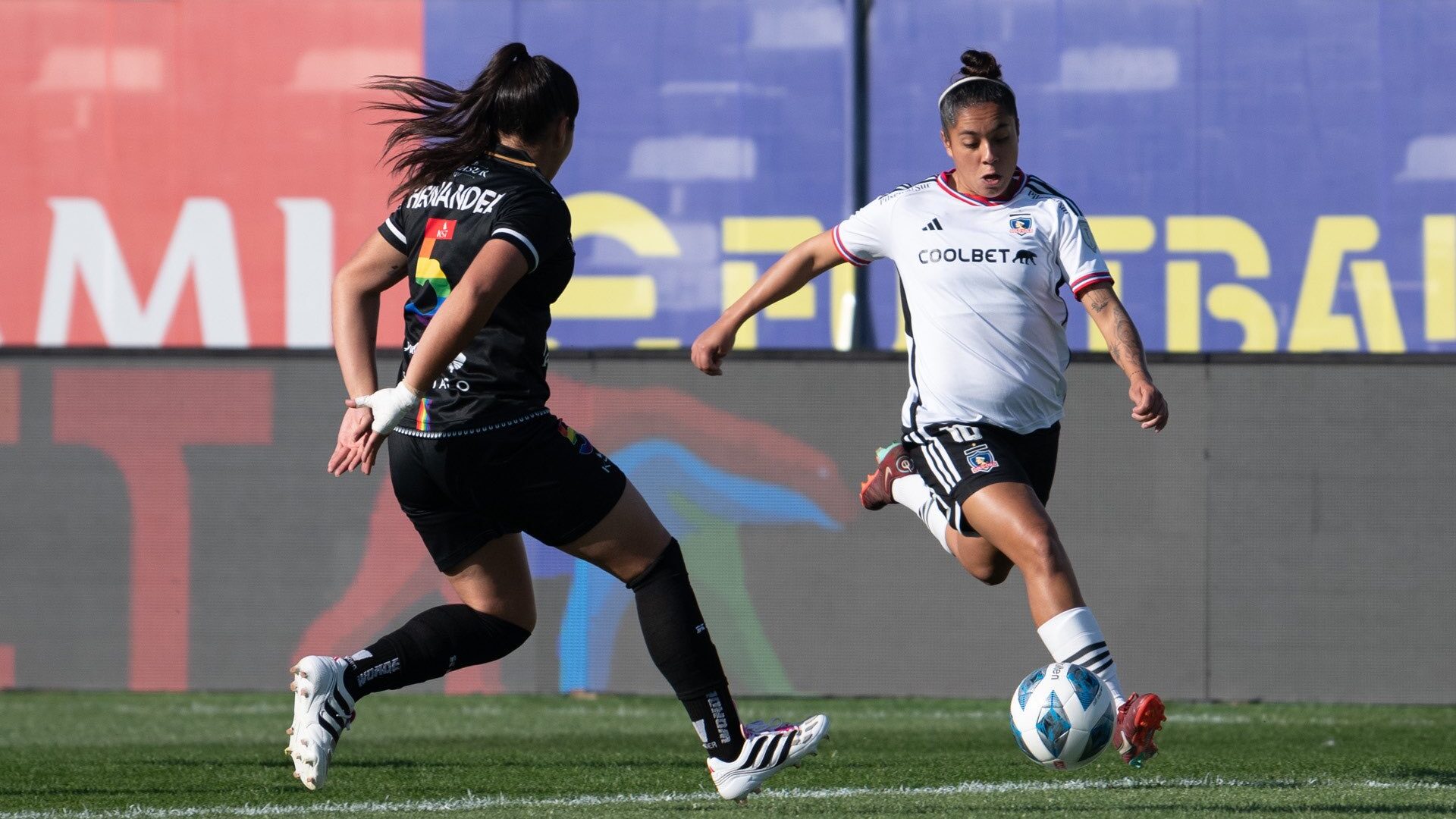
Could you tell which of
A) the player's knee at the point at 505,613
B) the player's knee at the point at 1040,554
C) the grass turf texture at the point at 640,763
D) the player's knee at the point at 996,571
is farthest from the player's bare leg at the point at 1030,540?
the player's knee at the point at 505,613

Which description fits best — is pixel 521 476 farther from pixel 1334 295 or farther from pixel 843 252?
pixel 1334 295

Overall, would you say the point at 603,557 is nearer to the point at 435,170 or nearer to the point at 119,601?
the point at 435,170

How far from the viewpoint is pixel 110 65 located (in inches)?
528

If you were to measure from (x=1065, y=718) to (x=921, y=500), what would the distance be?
4.31 ft

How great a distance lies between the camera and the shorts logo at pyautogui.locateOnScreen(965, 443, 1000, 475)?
17.6ft

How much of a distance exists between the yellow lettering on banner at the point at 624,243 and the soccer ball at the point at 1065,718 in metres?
7.98

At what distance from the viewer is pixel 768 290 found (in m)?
5.67

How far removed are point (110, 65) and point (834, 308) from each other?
19.0ft

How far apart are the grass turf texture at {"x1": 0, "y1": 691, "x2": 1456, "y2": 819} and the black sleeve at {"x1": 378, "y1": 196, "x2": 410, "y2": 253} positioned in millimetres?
1574

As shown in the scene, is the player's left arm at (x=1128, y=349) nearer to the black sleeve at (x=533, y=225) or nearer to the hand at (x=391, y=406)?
the black sleeve at (x=533, y=225)

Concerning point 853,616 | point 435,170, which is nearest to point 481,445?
point 435,170

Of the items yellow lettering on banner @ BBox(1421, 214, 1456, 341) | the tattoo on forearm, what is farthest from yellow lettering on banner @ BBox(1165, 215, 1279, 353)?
the tattoo on forearm

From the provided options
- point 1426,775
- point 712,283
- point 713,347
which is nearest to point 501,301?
point 713,347

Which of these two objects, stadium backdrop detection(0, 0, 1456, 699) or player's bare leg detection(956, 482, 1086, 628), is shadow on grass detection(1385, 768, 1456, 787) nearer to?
player's bare leg detection(956, 482, 1086, 628)
